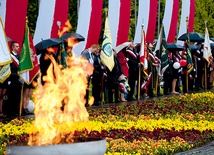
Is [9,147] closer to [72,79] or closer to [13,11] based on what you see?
[72,79]

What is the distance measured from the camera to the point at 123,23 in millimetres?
25891

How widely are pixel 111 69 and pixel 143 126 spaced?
7.41 meters

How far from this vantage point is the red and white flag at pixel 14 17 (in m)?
19.9

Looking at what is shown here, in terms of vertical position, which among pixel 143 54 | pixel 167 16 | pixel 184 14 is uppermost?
pixel 184 14

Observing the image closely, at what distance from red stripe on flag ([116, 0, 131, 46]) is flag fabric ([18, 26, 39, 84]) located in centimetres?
680

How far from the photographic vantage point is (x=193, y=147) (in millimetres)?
12977

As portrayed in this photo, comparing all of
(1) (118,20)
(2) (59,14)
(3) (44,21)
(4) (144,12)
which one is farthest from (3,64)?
(4) (144,12)

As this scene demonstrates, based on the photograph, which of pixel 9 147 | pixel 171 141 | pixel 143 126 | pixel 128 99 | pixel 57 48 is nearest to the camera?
pixel 9 147

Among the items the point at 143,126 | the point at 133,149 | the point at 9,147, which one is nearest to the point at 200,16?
the point at 143,126

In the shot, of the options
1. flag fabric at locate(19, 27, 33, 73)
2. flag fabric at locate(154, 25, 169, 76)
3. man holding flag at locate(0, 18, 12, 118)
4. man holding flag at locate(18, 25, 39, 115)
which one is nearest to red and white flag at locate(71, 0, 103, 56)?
man holding flag at locate(18, 25, 39, 115)

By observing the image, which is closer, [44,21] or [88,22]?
[44,21]

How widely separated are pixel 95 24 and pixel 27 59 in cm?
521

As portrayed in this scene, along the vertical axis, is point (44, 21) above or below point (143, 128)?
above

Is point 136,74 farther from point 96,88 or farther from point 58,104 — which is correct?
point 58,104
